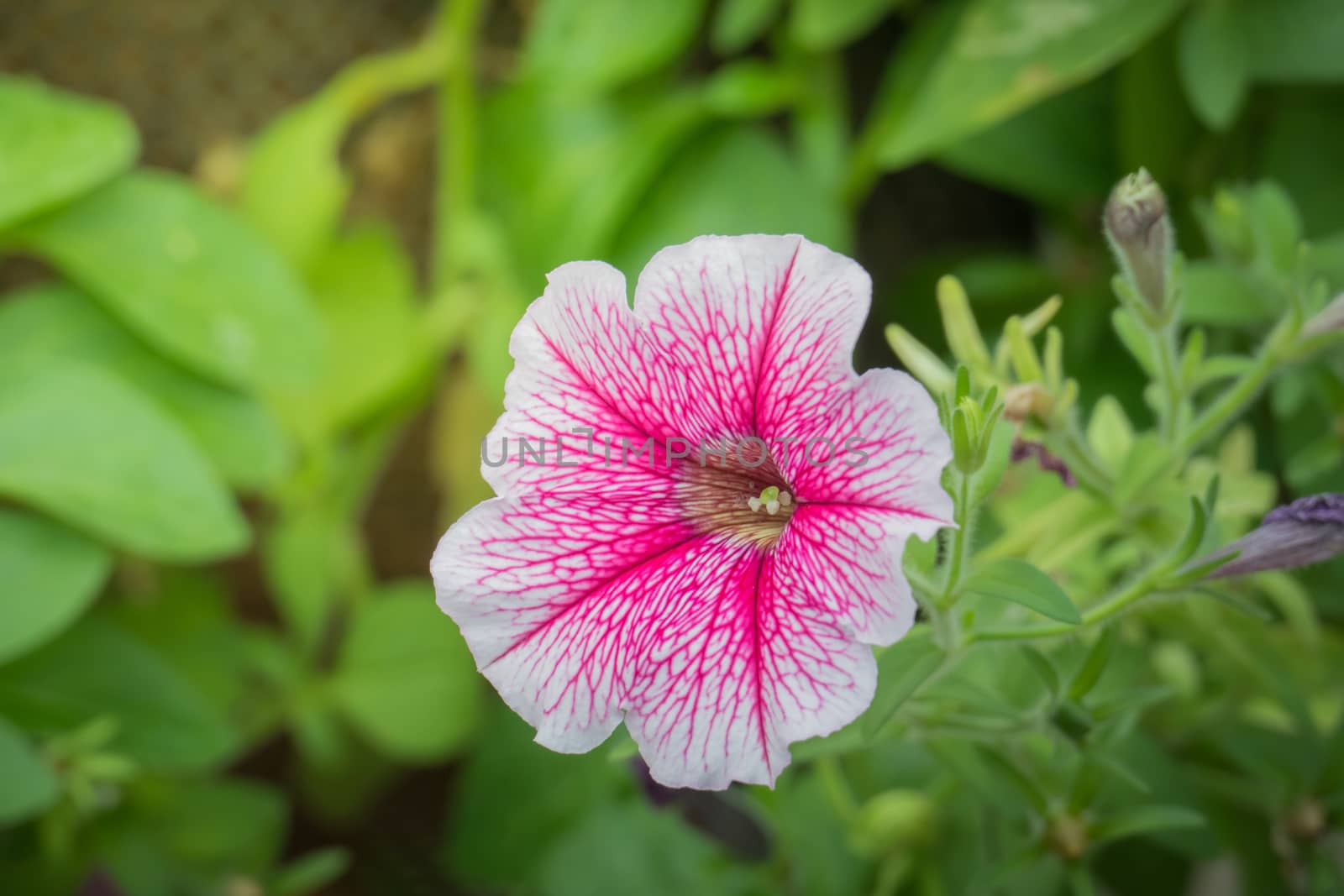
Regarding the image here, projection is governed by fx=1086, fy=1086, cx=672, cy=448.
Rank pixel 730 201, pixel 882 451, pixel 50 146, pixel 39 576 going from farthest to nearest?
pixel 730 201 → pixel 50 146 → pixel 39 576 → pixel 882 451

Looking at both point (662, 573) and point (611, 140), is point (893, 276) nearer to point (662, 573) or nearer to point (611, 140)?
point (611, 140)

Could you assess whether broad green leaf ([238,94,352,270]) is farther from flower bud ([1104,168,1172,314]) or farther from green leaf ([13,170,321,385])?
flower bud ([1104,168,1172,314])

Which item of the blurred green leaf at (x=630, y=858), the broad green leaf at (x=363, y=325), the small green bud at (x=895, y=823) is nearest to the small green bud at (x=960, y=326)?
the small green bud at (x=895, y=823)

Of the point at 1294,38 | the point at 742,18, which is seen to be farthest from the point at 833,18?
the point at 1294,38

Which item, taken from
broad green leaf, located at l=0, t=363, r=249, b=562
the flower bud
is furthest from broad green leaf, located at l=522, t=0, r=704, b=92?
the flower bud

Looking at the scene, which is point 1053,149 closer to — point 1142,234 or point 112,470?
point 1142,234

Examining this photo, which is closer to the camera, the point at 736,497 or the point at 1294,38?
the point at 736,497
